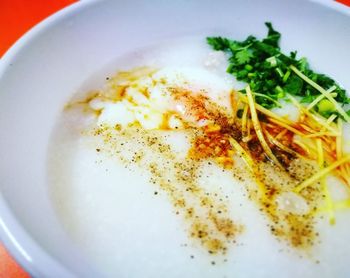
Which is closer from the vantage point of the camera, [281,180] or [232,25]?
[281,180]

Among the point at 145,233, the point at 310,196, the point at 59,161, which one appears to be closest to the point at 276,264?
the point at 310,196

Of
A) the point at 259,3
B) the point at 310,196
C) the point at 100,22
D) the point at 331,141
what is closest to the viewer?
the point at 310,196

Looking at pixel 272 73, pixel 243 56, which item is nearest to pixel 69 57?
pixel 243 56

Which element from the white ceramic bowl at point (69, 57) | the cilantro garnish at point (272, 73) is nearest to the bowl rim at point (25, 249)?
the white ceramic bowl at point (69, 57)

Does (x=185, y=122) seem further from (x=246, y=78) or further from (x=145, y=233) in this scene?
(x=145, y=233)

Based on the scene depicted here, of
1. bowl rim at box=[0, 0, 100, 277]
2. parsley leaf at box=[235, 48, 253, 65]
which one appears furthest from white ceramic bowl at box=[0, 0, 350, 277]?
parsley leaf at box=[235, 48, 253, 65]
